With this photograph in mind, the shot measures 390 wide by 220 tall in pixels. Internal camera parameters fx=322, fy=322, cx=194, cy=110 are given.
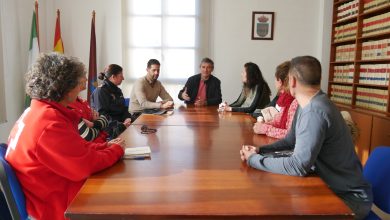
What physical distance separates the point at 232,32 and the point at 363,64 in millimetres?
1841

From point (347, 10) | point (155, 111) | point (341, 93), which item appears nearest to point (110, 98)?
point (155, 111)

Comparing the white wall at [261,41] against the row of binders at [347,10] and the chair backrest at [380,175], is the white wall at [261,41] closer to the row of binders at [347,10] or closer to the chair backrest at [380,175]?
the row of binders at [347,10]

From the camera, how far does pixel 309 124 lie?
1284 millimetres

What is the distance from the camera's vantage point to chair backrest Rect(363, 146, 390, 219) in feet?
4.99

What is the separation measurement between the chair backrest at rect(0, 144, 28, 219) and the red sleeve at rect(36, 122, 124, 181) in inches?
4.9

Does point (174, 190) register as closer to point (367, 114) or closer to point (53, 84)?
point (53, 84)

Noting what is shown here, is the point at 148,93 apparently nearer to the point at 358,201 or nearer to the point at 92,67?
the point at 92,67

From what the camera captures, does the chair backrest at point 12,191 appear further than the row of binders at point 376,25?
No

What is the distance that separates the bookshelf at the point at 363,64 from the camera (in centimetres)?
338

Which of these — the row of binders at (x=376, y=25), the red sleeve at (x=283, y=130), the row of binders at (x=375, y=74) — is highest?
the row of binders at (x=376, y=25)

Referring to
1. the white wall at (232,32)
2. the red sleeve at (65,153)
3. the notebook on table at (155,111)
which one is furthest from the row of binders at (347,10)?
the red sleeve at (65,153)

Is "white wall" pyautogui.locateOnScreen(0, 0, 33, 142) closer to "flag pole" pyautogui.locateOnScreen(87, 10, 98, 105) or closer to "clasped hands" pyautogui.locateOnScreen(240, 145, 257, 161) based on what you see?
"flag pole" pyautogui.locateOnScreen(87, 10, 98, 105)

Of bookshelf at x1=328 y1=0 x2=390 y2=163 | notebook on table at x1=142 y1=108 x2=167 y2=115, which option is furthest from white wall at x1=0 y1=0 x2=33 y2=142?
bookshelf at x1=328 y1=0 x2=390 y2=163

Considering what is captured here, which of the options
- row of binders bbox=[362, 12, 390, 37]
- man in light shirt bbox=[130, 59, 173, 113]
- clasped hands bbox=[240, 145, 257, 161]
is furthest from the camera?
man in light shirt bbox=[130, 59, 173, 113]
